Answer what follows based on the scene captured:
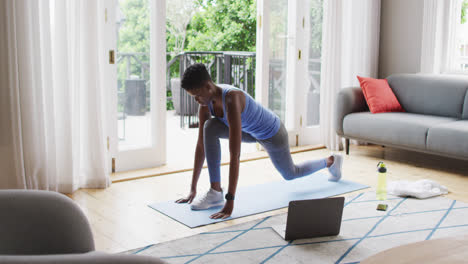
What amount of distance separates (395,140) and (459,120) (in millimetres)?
547

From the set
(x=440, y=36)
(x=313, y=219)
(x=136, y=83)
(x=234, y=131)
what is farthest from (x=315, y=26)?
(x=313, y=219)

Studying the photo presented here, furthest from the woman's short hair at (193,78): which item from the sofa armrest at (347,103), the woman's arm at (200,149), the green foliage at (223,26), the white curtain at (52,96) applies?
the green foliage at (223,26)

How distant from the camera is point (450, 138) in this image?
388cm

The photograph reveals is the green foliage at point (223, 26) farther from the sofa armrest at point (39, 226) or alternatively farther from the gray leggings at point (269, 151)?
the sofa armrest at point (39, 226)

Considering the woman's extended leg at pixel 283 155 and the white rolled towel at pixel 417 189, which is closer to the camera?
the woman's extended leg at pixel 283 155

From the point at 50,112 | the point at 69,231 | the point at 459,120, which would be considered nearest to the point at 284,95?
the point at 459,120

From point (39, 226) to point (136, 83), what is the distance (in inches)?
108

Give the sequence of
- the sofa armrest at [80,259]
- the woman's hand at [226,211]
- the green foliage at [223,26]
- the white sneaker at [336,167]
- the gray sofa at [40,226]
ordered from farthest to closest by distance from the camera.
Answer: the green foliage at [223,26] < the white sneaker at [336,167] < the woman's hand at [226,211] < the gray sofa at [40,226] < the sofa armrest at [80,259]

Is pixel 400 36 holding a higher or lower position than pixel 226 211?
higher

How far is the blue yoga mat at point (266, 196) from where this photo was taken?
2.91m

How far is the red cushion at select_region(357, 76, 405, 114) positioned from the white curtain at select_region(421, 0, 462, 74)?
56 centimetres

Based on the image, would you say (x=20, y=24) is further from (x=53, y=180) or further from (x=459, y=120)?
(x=459, y=120)

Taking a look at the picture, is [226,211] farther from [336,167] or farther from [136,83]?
[136,83]

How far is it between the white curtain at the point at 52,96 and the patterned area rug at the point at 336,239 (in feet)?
3.67
